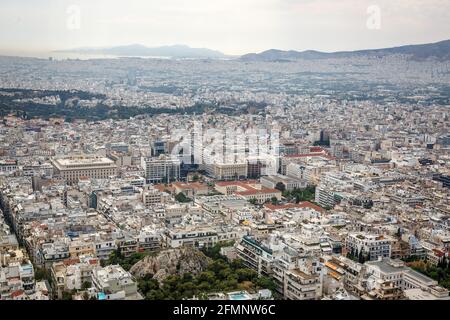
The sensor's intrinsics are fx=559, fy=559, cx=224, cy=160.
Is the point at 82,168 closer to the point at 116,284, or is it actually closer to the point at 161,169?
the point at 161,169

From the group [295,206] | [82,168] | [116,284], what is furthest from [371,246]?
[82,168]

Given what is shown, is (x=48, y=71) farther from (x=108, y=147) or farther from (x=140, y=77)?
(x=140, y=77)

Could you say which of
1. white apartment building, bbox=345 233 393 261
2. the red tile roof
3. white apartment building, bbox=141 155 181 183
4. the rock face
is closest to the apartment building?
white apartment building, bbox=141 155 181 183

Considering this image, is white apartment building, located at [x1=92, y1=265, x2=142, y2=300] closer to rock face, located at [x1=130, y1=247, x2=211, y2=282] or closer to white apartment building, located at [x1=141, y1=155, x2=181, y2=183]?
rock face, located at [x1=130, y1=247, x2=211, y2=282]

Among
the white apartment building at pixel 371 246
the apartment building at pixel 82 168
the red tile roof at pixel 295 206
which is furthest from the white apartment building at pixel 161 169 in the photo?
the white apartment building at pixel 371 246

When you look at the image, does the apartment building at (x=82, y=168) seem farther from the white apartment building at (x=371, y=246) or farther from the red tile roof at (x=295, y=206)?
the white apartment building at (x=371, y=246)
